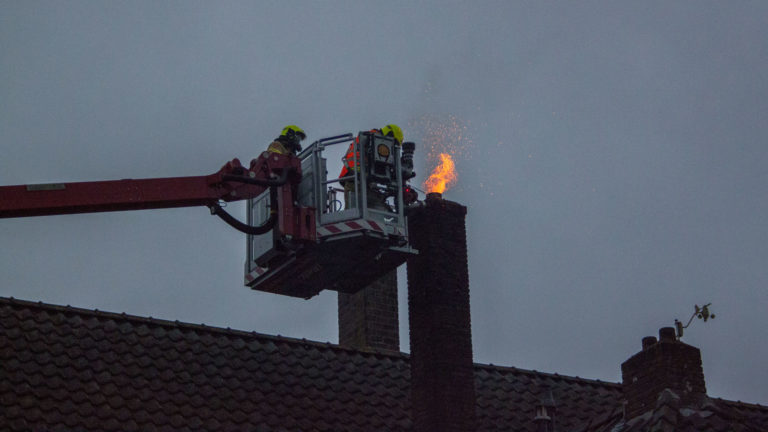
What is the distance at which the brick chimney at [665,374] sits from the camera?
624 inches

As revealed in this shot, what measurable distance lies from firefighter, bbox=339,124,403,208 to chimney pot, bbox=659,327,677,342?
4157 millimetres

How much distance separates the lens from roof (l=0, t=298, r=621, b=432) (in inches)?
620

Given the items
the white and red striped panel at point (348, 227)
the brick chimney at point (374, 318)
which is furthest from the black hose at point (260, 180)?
the brick chimney at point (374, 318)

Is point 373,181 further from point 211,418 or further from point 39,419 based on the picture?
point 39,419

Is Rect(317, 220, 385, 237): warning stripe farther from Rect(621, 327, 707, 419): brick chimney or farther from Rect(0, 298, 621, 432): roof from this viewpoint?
Rect(621, 327, 707, 419): brick chimney

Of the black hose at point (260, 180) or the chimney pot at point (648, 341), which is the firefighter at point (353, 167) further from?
the chimney pot at point (648, 341)

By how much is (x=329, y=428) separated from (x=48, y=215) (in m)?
4.80

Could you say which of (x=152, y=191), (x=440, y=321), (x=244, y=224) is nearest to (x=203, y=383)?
(x=244, y=224)

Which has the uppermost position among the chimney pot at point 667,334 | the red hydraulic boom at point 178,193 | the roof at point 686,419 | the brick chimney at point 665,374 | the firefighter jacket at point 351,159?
the firefighter jacket at point 351,159

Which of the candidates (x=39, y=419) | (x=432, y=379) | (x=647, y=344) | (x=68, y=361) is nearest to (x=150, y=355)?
(x=68, y=361)

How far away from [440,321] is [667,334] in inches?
122

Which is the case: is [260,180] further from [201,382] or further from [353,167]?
[201,382]

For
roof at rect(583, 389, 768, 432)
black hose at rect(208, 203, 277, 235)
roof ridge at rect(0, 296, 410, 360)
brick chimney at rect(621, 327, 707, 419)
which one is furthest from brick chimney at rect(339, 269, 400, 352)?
roof at rect(583, 389, 768, 432)

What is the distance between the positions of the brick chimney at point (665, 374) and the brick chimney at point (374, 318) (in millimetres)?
5450
